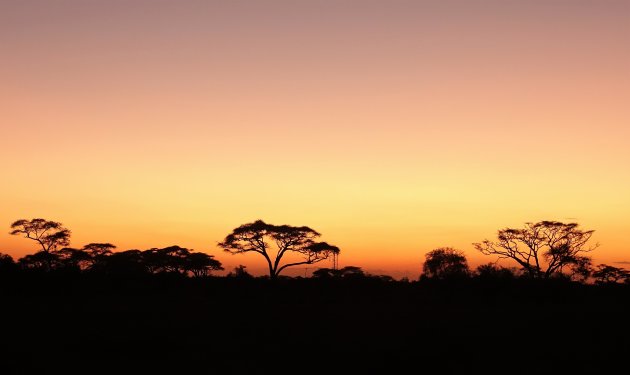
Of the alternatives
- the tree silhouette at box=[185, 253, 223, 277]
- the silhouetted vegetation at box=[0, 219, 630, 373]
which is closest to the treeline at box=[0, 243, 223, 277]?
the tree silhouette at box=[185, 253, 223, 277]

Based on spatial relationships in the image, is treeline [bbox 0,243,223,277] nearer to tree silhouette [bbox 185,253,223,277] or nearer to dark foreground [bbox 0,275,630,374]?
tree silhouette [bbox 185,253,223,277]

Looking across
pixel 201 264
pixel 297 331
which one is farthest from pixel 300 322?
pixel 201 264

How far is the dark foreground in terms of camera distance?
13438 millimetres

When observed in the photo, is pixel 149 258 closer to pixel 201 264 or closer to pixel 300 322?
pixel 201 264

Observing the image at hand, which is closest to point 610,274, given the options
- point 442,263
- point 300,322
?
point 442,263

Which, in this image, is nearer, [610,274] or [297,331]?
[297,331]

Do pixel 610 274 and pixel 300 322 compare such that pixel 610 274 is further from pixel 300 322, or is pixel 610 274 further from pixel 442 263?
pixel 300 322

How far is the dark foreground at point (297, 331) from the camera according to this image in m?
13.4

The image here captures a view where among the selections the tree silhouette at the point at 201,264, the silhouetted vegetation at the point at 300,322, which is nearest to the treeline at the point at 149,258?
the tree silhouette at the point at 201,264

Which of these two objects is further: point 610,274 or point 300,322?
point 610,274

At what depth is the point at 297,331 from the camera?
17469 millimetres

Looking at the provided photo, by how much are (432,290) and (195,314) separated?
55.5 ft

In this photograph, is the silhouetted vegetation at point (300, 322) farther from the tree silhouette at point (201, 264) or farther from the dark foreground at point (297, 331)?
the tree silhouette at point (201, 264)

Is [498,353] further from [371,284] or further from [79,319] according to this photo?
[371,284]
